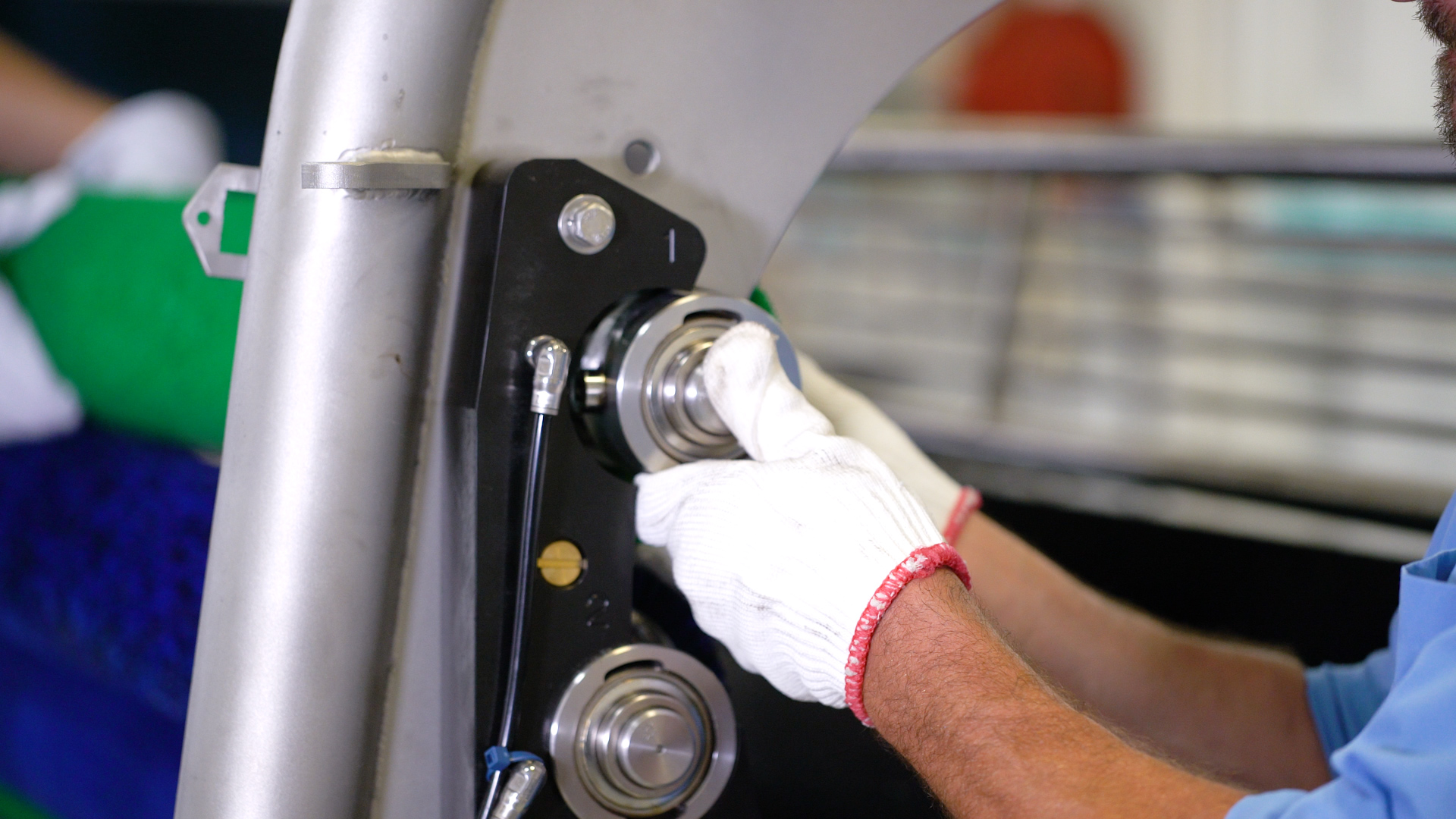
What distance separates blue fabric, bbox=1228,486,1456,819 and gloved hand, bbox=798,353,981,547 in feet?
1.09

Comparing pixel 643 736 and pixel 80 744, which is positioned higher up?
pixel 643 736

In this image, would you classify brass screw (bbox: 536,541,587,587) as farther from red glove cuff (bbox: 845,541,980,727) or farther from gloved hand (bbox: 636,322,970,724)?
red glove cuff (bbox: 845,541,980,727)

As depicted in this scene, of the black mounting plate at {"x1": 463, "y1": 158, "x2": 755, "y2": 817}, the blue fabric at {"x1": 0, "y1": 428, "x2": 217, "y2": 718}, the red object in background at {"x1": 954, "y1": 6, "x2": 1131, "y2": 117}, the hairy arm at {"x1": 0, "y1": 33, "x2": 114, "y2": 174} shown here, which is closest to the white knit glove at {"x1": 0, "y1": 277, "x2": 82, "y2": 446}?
the blue fabric at {"x1": 0, "y1": 428, "x2": 217, "y2": 718}

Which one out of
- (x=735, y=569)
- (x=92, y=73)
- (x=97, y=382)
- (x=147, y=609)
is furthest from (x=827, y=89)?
(x=92, y=73)

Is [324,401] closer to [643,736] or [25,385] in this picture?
[643,736]

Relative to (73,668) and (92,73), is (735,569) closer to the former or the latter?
(73,668)

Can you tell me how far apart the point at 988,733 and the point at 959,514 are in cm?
35

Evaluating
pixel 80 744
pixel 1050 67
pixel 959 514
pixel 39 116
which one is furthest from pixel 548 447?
pixel 1050 67

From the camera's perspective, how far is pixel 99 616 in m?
0.91

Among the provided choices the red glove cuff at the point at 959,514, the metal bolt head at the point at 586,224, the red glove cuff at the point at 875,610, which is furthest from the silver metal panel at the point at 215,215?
the red glove cuff at the point at 959,514

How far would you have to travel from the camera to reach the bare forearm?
841 mm

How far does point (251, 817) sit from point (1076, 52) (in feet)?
12.6

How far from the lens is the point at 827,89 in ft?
2.28

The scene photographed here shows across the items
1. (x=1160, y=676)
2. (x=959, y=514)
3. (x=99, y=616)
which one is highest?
(x=959, y=514)
